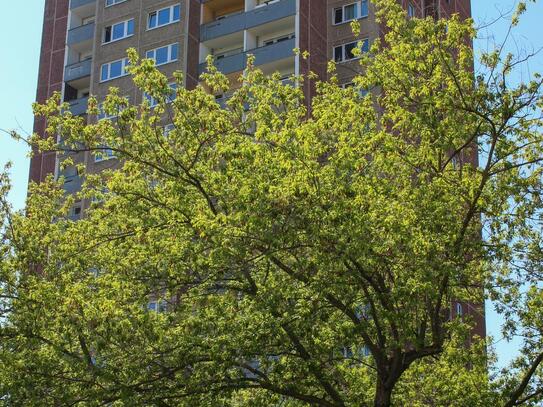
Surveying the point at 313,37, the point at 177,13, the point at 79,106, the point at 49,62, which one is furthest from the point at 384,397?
the point at 49,62

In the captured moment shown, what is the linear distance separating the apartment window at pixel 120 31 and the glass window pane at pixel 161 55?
8.29 ft

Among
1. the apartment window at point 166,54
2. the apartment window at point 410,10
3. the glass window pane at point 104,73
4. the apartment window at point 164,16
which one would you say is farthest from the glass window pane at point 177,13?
the apartment window at point 410,10

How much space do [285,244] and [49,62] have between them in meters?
40.3

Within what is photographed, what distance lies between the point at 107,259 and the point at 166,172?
8.43ft

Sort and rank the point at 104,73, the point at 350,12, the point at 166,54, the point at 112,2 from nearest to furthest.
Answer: the point at 350,12 → the point at 166,54 → the point at 104,73 → the point at 112,2

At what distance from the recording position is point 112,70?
48938mm

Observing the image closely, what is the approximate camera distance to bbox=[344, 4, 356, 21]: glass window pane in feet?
152

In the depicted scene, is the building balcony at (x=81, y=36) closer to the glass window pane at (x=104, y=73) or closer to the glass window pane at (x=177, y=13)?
the glass window pane at (x=104, y=73)

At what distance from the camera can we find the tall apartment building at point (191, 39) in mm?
44594

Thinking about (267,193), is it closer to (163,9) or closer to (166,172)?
(166,172)

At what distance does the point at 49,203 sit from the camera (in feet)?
77.4

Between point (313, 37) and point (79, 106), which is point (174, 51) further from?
point (313, 37)

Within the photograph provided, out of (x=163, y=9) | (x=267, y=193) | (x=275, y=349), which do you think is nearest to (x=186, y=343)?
(x=275, y=349)

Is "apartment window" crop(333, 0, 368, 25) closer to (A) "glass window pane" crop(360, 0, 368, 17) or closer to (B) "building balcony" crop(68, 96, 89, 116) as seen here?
(A) "glass window pane" crop(360, 0, 368, 17)
